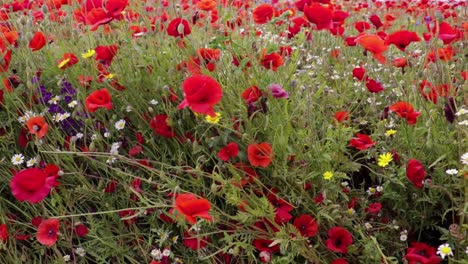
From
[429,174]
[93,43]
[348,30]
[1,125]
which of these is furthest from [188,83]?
[348,30]

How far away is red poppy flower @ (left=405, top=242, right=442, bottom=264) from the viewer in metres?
1.43

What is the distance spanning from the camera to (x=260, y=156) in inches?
59.0

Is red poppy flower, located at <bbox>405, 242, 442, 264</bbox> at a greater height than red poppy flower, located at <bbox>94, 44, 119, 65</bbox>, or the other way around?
red poppy flower, located at <bbox>94, 44, 119, 65</bbox>

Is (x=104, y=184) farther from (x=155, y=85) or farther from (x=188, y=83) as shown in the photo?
(x=188, y=83)

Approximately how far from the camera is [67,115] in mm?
1998

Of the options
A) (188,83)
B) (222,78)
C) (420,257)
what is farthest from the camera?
(222,78)

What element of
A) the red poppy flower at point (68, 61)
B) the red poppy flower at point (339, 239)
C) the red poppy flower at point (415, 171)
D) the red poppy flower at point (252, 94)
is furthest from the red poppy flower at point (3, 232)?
the red poppy flower at point (415, 171)

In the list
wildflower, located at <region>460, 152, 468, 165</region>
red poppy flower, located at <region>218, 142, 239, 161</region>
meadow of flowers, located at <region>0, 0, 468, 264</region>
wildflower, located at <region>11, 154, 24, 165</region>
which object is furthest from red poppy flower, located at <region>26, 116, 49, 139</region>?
wildflower, located at <region>460, 152, 468, 165</region>

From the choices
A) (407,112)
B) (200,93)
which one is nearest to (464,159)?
(407,112)

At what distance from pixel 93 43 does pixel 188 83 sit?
1.23 m

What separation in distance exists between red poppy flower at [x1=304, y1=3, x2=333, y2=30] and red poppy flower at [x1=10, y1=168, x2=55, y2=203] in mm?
956

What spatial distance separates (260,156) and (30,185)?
2.03 ft

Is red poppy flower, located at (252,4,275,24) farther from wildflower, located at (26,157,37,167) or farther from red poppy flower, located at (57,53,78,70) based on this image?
wildflower, located at (26,157,37,167)

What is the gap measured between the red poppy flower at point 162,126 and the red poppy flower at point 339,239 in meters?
0.61
